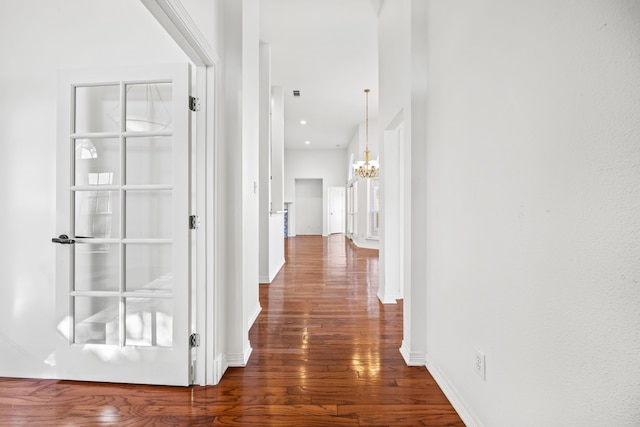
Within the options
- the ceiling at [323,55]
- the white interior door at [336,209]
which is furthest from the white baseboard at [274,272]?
the white interior door at [336,209]

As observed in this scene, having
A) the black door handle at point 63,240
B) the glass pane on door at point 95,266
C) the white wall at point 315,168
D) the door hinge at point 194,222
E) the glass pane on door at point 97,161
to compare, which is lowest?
the glass pane on door at point 95,266

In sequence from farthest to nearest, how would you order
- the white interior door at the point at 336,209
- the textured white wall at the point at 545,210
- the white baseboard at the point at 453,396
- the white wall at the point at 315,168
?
the white interior door at the point at 336,209 < the white wall at the point at 315,168 < the white baseboard at the point at 453,396 < the textured white wall at the point at 545,210

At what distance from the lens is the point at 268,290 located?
13.7 ft

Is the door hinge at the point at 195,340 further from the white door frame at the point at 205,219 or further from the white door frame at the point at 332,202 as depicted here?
the white door frame at the point at 332,202

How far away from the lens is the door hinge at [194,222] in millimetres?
1924

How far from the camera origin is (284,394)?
186 centimetres

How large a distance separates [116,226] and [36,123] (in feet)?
3.02

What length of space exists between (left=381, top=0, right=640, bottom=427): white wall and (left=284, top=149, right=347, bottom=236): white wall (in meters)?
10.4

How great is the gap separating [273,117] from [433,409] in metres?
5.66

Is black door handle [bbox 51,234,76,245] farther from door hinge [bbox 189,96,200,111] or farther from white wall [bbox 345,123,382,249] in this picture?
white wall [bbox 345,123,382,249]

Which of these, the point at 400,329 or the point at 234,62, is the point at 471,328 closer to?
the point at 400,329

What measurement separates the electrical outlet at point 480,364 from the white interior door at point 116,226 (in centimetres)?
174

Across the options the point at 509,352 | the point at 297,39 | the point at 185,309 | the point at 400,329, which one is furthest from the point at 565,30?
the point at 297,39

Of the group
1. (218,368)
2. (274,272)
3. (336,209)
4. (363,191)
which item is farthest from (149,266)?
(336,209)
